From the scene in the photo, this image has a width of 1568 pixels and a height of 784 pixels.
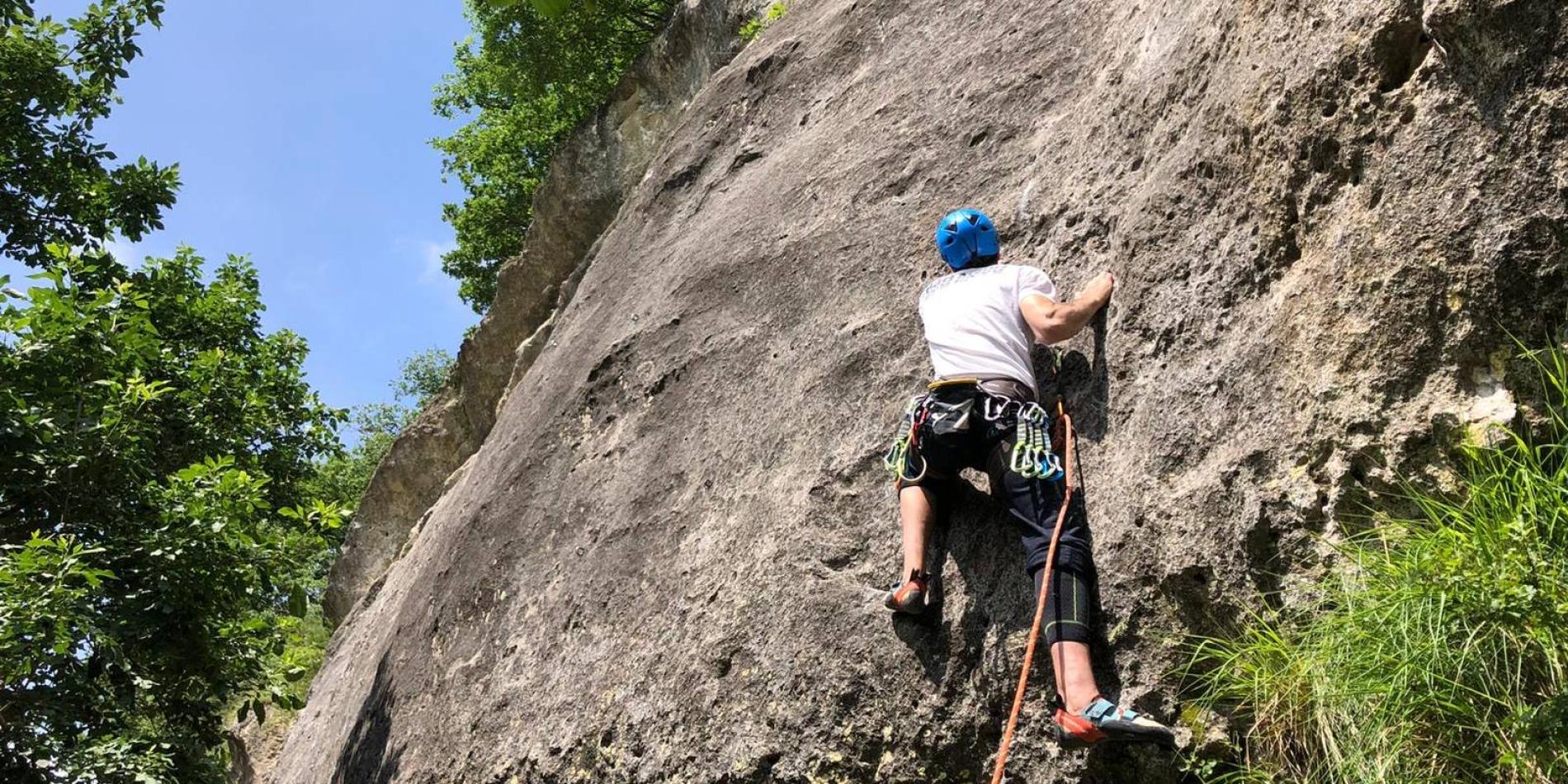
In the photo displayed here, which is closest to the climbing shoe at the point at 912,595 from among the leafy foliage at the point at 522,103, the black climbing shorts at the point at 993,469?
the black climbing shorts at the point at 993,469

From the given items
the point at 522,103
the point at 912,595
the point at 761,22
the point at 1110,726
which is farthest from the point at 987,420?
the point at 522,103

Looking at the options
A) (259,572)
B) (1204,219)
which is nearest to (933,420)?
(1204,219)

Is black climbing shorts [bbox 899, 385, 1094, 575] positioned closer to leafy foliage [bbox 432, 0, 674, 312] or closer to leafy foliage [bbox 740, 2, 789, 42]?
leafy foliage [bbox 740, 2, 789, 42]

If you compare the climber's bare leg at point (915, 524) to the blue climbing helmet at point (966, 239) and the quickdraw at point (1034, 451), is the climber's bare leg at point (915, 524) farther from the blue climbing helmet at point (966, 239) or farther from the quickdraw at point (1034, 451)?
the blue climbing helmet at point (966, 239)

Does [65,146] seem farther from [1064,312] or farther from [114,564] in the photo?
[1064,312]

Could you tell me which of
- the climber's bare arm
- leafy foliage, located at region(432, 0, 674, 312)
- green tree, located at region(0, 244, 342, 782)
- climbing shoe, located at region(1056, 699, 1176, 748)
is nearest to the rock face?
the climber's bare arm

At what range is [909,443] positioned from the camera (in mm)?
4406

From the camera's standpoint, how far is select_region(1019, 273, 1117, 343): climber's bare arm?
436 centimetres

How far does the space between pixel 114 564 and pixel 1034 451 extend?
6245mm

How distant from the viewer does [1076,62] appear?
572 cm

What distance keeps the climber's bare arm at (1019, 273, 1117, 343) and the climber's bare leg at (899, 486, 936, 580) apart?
2.52 feet

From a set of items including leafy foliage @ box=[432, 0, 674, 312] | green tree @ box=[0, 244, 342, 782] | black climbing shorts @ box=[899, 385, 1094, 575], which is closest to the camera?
black climbing shorts @ box=[899, 385, 1094, 575]

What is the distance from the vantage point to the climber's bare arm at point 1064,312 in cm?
436

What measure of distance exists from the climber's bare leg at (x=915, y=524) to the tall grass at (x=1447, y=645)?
122 cm
